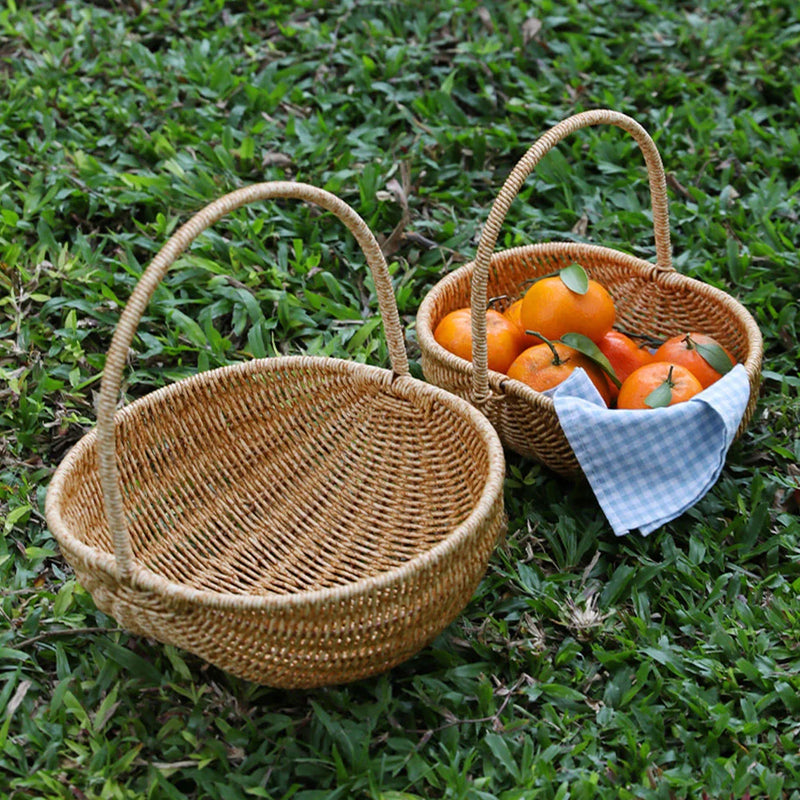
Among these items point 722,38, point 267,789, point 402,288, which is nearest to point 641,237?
point 402,288

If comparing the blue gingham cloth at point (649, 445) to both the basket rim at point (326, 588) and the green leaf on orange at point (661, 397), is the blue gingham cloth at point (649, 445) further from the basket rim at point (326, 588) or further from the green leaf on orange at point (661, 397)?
the basket rim at point (326, 588)

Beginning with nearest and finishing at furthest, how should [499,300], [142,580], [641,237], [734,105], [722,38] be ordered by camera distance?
[142,580], [499,300], [641,237], [734,105], [722,38]

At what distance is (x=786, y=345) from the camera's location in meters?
1.99

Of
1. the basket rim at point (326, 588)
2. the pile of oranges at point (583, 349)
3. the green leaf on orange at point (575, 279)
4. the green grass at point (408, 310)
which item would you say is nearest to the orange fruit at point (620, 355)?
the pile of oranges at point (583, 349)

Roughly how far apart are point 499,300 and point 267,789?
0.99 m

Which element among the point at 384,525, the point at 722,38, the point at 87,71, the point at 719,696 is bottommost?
the point at 719,696

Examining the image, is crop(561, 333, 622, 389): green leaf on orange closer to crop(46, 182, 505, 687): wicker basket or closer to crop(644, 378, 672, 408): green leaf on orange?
crop(644, 378, 672, 408): green leaf on orange

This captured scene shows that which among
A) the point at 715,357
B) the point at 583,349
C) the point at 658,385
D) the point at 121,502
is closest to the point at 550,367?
the point at 583,349

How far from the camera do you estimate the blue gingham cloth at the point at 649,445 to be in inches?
59.7

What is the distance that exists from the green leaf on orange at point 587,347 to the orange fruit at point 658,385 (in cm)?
5

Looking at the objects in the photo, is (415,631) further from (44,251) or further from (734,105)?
(734,105)

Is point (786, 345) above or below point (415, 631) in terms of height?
below

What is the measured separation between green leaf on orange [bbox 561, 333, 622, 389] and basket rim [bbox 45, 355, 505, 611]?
24 cm

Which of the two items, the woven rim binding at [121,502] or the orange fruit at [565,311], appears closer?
the woven rim binding at [121,502]
